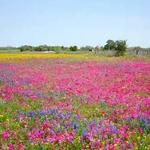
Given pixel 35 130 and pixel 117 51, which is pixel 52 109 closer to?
pixel 35 130

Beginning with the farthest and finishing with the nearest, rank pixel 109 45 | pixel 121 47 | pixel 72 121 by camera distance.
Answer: pixel 109 45 < pixel 121 47 < pixel 72 121

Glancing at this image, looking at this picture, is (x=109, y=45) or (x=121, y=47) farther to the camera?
(x=109, y=45)

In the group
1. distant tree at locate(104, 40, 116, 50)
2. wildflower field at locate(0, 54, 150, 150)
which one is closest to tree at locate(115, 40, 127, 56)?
distant tree at locate(104, 40, 116, 50)

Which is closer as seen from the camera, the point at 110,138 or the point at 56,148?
the point at 56,148

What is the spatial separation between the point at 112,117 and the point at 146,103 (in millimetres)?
2618

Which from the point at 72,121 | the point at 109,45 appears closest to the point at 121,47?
the point at 109,45

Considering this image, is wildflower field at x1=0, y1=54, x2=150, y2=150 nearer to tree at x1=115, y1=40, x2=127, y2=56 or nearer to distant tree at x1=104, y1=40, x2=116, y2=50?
tree at x1=115, y1=40, x2=127, y2=56

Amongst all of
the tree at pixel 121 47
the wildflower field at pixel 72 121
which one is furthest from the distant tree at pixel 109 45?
the wildflower field at pixel 72 121

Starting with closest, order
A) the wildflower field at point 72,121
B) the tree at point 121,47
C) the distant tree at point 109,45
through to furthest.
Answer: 1. the wildflower field at point 72,121
2. the tree at point 121,47
3. the distant tree at point 109,45

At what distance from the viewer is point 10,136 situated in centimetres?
864

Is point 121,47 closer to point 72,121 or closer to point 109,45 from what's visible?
point 109,45

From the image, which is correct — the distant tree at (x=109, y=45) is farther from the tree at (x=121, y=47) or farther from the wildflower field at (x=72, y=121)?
the wildflower field at (x=72, y=121)

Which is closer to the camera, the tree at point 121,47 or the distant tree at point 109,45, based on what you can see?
the tree at point 121,47

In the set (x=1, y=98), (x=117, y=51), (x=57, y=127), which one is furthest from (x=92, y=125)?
(x=117, y=51)
